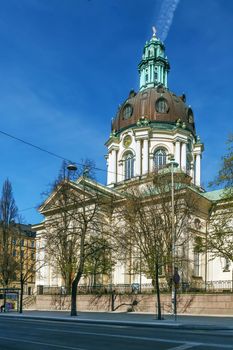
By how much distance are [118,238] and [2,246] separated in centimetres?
2289

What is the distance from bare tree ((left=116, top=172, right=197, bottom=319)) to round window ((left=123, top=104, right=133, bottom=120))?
26.4 metres

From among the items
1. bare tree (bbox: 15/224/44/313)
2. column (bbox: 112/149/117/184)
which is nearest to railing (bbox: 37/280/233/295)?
bare tree (bbox: 15/224/44/313)

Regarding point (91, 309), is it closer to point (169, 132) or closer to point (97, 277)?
point (97, 277)

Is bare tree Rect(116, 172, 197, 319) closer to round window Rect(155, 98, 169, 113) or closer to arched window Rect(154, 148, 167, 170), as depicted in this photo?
arched window Rect(154, 148, 167, 170)

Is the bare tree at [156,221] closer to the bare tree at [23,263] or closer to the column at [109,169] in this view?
the bare tree at [23,263]

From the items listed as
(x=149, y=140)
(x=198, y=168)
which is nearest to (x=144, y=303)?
(x=149, y=140)

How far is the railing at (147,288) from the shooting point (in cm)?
4272

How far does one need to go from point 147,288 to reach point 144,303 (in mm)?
6505

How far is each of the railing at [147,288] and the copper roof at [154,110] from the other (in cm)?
2894

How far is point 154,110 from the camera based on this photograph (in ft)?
238

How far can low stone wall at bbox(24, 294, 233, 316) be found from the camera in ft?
120

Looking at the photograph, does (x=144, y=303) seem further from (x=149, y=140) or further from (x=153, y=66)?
(x=153, y=66)

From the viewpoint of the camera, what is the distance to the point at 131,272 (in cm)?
5131

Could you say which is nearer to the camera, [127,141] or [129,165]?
[129,165]
